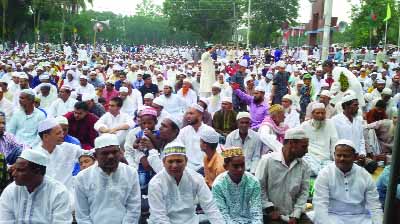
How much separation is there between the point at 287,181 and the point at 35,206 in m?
2.25

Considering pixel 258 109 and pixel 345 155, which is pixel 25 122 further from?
pixel 345 155

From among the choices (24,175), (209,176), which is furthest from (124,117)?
(24,175)

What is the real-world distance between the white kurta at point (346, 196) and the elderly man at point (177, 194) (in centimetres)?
89

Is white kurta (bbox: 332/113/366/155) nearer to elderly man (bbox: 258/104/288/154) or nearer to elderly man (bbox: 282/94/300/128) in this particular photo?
elderly man (bbox: 258/104/288/154)

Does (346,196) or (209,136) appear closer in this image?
(346,196)

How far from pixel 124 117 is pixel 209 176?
2656mm

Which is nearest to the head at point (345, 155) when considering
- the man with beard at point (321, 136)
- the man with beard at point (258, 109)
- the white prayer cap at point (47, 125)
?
the man with beard at point (321, 136)

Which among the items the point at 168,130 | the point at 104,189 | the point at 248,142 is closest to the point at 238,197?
the point at 104,189

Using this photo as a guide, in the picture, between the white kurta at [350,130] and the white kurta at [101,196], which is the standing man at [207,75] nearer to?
the white kurta at [350,130]

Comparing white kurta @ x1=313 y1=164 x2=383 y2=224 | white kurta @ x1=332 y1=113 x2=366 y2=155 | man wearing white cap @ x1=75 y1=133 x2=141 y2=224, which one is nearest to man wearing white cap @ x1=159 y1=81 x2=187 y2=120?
white kurta @ x1=332 y1=113 x2=366 y2=155

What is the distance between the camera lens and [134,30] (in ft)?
235

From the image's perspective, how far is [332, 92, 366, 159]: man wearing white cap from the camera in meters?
6.86

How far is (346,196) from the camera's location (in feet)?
15.0

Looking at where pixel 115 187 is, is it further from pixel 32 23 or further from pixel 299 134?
pixel 32 23
